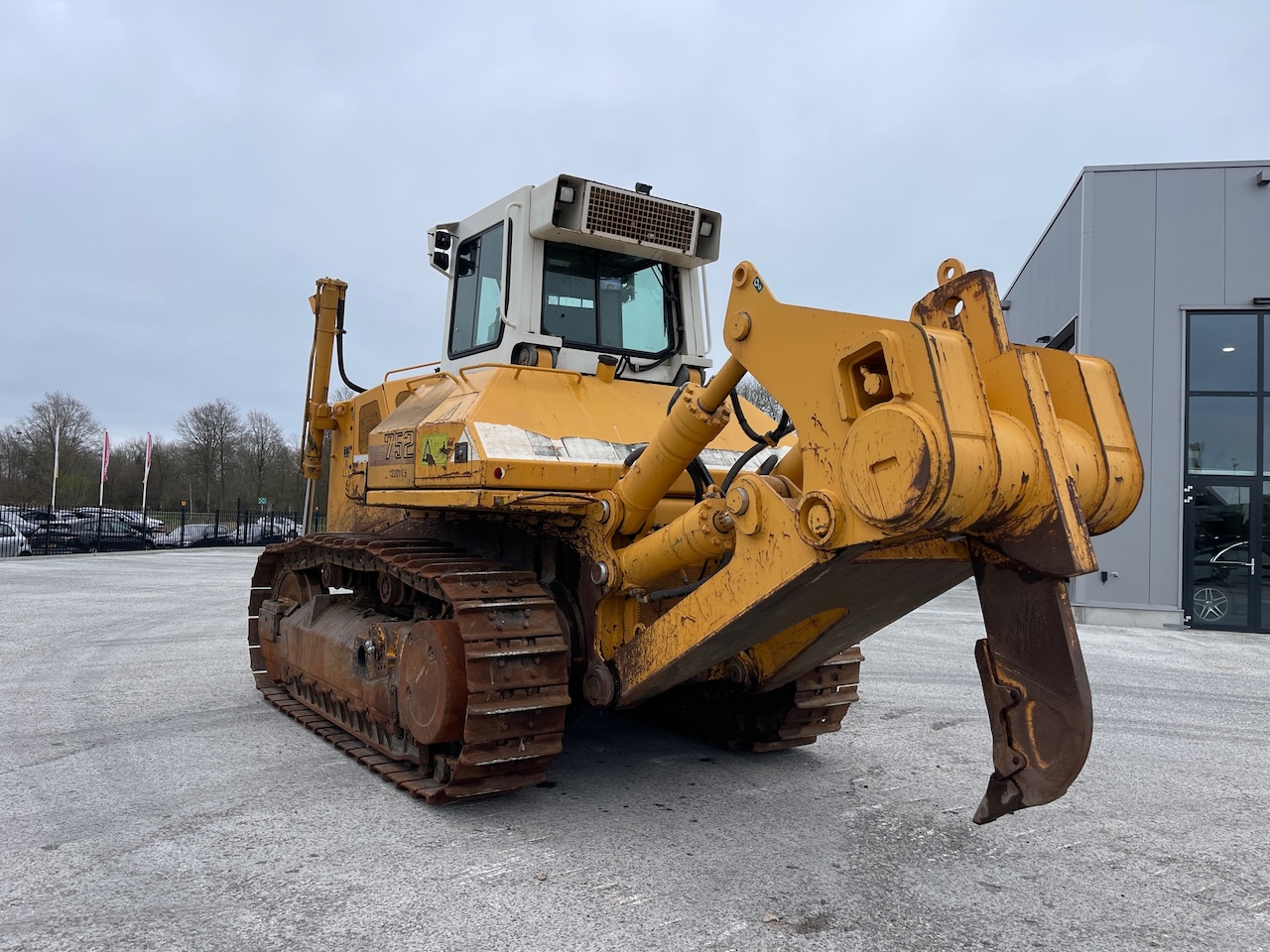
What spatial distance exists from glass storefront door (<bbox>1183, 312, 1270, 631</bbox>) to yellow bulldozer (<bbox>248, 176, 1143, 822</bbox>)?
35.1 feet

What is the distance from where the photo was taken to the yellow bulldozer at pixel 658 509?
302cm

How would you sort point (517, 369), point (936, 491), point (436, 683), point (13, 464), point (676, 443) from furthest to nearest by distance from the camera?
point (13, 464)
point (517, 369)
point (436, 683)
point (676, 443)
point (936, 491)

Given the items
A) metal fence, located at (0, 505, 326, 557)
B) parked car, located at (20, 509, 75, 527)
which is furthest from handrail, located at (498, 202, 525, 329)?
parked car, located at (20, 509, 75, 527)

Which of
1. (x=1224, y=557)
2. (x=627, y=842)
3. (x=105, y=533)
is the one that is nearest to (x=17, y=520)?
(x=105, y=533)

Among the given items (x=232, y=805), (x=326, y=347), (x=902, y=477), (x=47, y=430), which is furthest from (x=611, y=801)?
(x=47, y=430)

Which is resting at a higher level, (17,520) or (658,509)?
(658,509)

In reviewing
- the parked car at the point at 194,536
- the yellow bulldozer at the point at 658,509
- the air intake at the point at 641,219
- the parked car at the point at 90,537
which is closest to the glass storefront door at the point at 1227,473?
the yellow bulldozer at the point at 658,509

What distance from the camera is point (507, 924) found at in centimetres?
322

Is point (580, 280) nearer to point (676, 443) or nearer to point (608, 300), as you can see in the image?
point (608, 300)

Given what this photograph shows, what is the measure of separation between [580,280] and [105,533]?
25216 mm

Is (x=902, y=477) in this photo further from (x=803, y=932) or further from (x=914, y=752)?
(x=914, y=752)

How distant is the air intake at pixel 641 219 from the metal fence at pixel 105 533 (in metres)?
17.5

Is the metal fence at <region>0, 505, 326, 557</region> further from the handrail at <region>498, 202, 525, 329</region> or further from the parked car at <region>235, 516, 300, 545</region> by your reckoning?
the handrail at <region>498, 202, 525, 329</region>

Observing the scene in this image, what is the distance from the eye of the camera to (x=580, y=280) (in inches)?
222
